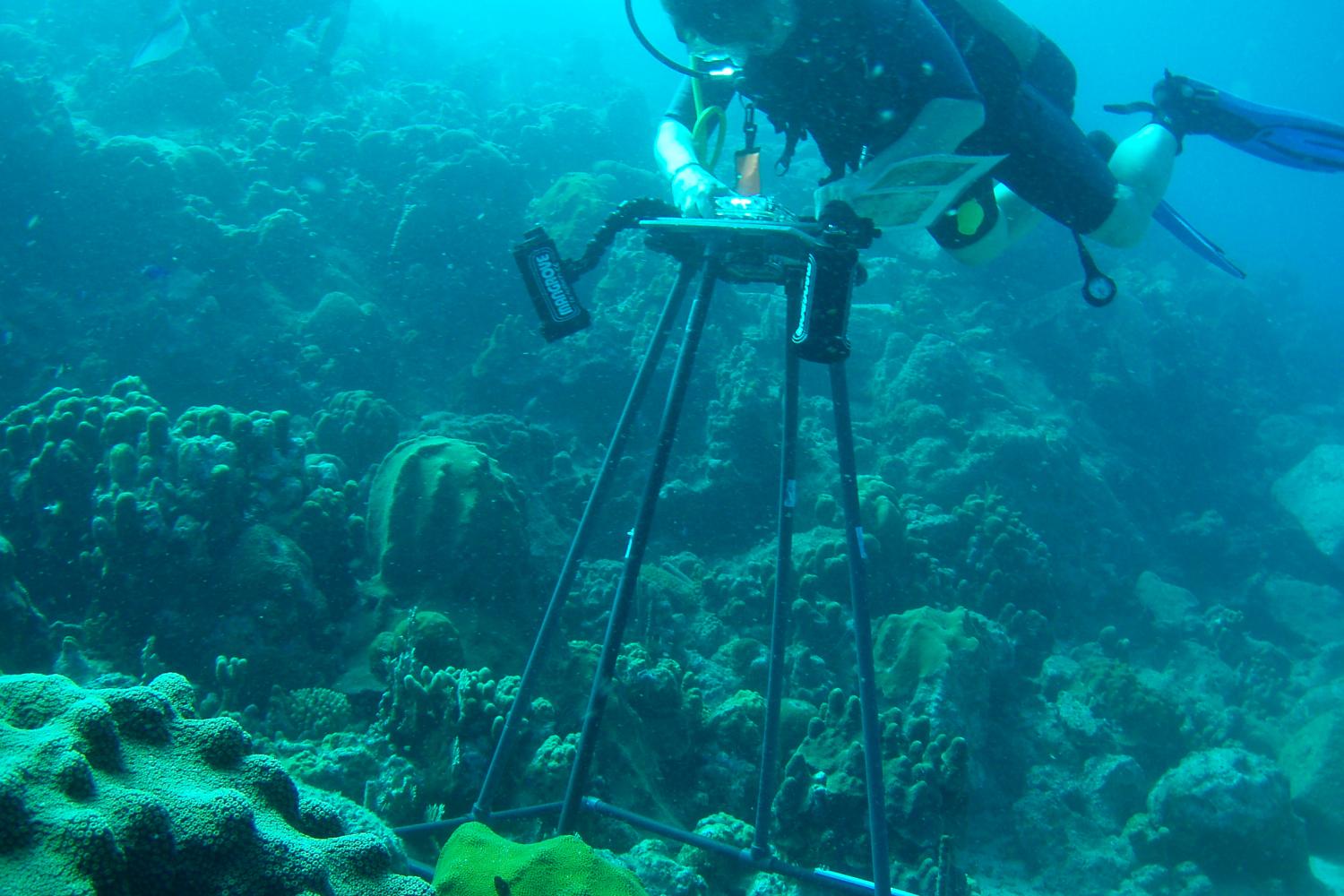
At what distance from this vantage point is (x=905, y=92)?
2.82 meters

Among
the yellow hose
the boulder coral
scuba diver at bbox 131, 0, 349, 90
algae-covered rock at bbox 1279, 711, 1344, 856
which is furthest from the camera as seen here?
scuba diver at bbox 131, 0, 349, 90

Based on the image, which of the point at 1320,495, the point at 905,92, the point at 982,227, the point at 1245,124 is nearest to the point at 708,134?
the point at 905,92

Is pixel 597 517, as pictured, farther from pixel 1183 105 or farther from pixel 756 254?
pixel 1183 105

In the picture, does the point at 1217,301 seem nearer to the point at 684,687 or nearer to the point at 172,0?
the point at 684,687

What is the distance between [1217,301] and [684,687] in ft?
66.2

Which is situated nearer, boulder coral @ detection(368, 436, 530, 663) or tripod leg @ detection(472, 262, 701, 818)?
tripod leg @ detection(472, 262, 701, 818)

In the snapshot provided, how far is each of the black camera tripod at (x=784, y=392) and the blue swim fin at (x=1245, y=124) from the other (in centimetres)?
422

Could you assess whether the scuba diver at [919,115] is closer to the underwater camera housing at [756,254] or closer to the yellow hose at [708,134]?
the yellow hose at [708,134]

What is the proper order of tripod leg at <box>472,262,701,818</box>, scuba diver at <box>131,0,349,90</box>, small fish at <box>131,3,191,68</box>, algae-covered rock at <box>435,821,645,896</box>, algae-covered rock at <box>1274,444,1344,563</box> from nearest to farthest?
algae-covered rock at <box>435,821,645,896</box>, tripod leg at <box>472,262,701,818</box>, algae-covered rock at <box>1274,444,1344,563</box>, small fish at <box>131,3,191,68</box>, scuba diver at <box>131,0,349,90</box>

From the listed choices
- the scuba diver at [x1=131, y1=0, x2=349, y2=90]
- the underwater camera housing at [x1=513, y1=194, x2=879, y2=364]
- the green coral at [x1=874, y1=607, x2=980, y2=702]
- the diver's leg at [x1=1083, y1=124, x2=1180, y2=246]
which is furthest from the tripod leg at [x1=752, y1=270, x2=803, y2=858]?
the scuba diver at [x1=131, y1=0, x2=349, y2=90]

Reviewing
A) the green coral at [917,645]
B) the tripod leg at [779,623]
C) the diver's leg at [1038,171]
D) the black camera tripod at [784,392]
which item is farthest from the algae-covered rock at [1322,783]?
the tripod leg at [779,623]

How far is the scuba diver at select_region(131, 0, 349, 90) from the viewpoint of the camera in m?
14.1

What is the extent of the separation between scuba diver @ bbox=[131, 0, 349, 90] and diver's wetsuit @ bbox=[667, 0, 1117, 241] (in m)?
15.7

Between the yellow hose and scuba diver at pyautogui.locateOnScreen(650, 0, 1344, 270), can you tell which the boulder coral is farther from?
the yellow hose
